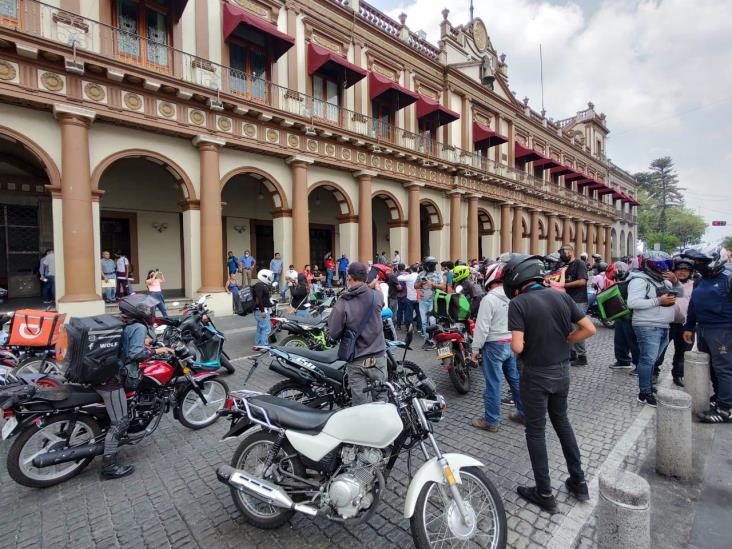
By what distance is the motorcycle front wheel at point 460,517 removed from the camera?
7.29 ft

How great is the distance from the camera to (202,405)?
448cm

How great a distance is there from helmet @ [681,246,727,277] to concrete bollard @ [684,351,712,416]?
3.28 ft

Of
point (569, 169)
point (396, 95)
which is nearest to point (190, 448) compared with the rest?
point (396, 95)

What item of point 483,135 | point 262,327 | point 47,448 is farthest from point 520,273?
point 483,135

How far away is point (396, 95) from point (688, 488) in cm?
1643

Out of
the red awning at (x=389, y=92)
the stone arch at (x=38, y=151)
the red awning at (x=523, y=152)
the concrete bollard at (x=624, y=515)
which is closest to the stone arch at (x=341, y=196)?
the red awning at (x=389, y=92)

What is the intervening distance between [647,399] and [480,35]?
81.4 feet

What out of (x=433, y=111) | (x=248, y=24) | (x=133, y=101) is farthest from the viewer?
(x=433, y=111)

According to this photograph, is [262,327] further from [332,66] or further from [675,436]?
[332,66]

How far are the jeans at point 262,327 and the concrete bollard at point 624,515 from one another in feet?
20.3

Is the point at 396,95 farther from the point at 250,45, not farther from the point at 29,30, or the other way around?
the point at 29,30

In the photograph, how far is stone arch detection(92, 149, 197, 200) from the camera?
31.5 ft

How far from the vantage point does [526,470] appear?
332 cm

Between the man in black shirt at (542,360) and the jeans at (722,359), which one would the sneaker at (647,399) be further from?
the man in black shirt at (542,360)
